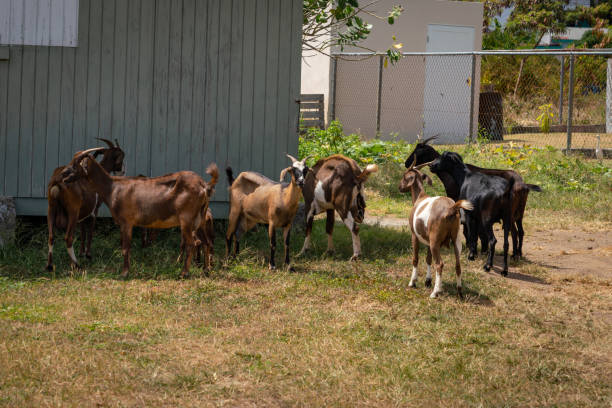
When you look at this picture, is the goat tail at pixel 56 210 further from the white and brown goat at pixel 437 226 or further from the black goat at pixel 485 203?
the black goat at pixel 485 203

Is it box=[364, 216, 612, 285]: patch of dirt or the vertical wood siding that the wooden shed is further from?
box=[364, 216, 612, 285]: patch of dirt

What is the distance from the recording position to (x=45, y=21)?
28.5 ft

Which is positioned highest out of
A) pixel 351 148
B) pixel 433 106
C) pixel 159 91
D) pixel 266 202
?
pixel 433 106

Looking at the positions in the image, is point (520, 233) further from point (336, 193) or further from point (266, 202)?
point (266, 202)

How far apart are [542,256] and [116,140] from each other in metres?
5.52

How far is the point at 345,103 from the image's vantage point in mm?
20438

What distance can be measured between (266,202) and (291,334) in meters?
2.76

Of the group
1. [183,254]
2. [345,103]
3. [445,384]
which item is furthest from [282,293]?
[345,103]

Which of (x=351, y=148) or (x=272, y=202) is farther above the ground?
(x=351, y=148)

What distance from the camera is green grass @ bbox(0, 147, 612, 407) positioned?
5180mm

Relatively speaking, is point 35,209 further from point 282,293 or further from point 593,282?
point 593,282

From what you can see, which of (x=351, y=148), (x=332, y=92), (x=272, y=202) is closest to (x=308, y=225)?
(x=272, y=202)

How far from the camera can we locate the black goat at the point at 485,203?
29.4ft

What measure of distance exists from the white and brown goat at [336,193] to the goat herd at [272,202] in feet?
0.04
